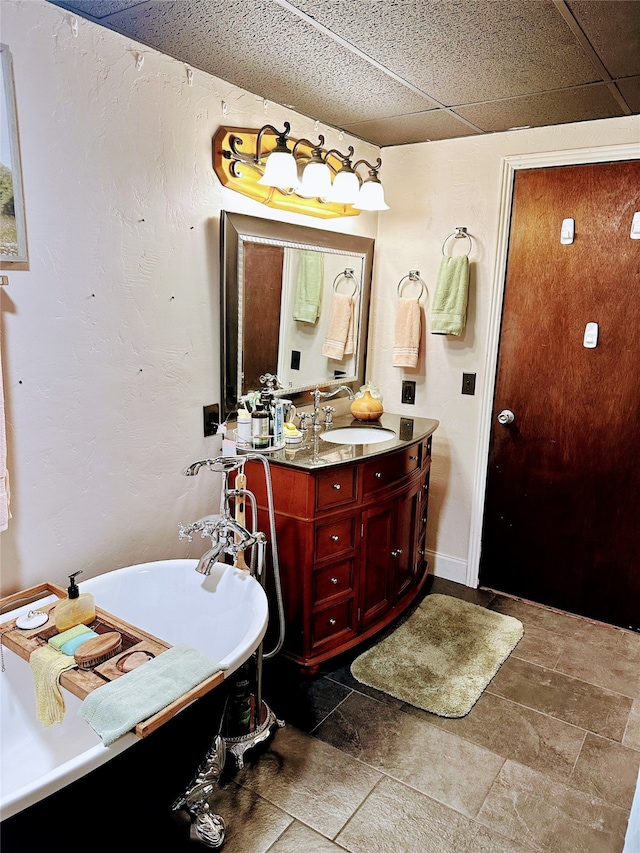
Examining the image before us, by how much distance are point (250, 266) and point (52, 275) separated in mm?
857

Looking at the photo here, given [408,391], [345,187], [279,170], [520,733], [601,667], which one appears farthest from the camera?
[408,391]

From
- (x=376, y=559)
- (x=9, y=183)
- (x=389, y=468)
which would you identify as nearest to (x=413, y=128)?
(x=389, y=468)

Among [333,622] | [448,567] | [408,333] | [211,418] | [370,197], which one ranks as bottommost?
[448,567]

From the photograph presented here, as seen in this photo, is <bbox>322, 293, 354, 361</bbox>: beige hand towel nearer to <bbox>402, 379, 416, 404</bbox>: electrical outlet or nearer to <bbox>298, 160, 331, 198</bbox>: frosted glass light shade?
<bbox>402, 379, 416, 404</bbox>: electrical outlet

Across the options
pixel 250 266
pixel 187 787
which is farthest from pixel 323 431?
pixel 187 787

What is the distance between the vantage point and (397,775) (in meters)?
1.94

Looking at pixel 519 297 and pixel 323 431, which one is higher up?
pixel 519 297

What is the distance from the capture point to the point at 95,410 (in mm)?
1988

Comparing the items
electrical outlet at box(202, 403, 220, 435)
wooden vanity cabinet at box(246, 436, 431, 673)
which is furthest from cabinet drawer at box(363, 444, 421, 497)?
Result: electrical outlet at box(202, 403, 220, 435)

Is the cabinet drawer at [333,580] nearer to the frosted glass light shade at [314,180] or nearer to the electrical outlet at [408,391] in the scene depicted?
the electrical outlet at [408,391]

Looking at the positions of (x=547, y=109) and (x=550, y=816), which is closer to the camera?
(x=550, y=816)

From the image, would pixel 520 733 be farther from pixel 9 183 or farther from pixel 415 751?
pixel 9 183

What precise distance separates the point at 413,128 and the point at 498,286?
84 cm

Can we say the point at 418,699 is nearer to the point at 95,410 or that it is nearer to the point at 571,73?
the point at 95,410
